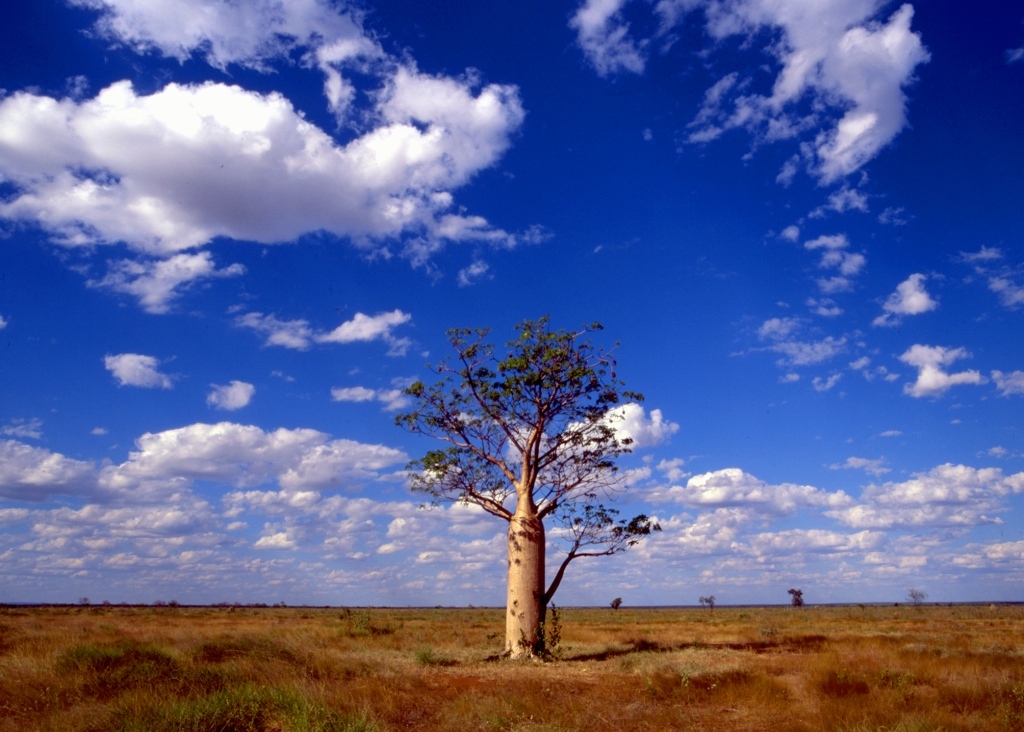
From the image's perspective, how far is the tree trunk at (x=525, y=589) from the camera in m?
15.4

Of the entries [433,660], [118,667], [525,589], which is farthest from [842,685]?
[118,667]

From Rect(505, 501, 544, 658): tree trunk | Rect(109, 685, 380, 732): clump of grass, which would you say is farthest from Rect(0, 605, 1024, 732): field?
Rect(505, 501, 544, 658): tree trunk

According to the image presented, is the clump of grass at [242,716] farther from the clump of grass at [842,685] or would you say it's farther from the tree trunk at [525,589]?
the tree trunk at [525,589]

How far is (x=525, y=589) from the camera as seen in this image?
15469 mm

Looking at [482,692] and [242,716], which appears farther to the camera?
[482,692]

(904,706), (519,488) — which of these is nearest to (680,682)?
(904,706)

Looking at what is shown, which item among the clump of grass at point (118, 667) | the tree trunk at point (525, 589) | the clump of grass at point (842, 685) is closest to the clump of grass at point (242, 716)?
the clump of grass at point (118, 667)

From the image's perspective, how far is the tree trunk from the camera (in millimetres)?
15375

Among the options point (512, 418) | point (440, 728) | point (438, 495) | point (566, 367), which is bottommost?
point (440, 728)

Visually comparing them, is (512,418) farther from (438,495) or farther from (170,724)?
(170,724)

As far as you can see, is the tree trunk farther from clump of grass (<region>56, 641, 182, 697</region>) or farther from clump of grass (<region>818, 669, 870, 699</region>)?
clump of grass (<region>56, 641, 182, 697</region>)

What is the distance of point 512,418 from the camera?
17.2 meters

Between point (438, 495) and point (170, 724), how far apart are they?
1052 cm

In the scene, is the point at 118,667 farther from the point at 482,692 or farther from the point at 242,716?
the point at 482,692
